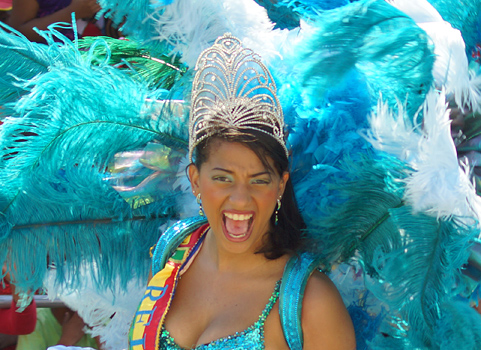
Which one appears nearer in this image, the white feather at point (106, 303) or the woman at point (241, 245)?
the woman at point (241, 245)

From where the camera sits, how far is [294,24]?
2094 millimetres

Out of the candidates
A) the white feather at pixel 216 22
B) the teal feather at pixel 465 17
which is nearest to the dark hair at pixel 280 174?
the white feather at pixel 216 22

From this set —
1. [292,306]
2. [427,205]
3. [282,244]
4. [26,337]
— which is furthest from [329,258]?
[26,337]

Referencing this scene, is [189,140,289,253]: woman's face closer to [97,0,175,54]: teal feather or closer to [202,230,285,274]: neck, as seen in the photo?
[202,230,285,274]: neck

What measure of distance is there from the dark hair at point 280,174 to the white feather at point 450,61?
51 cm

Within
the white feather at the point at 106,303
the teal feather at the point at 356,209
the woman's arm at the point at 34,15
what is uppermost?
the woman's arm at the point at 34,15

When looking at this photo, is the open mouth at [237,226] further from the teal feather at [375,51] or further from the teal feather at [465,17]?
the teal feather at [465,17]

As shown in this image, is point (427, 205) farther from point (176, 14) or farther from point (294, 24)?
point (176, 14)

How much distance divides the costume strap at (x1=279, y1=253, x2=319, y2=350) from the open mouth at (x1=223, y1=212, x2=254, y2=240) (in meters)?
0.18

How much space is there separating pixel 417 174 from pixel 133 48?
1.27 meters

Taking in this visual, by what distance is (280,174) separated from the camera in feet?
5.65

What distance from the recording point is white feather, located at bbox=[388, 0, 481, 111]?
4.99 feet

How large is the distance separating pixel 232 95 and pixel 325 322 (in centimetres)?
73

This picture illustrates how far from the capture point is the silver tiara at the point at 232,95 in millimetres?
1697
